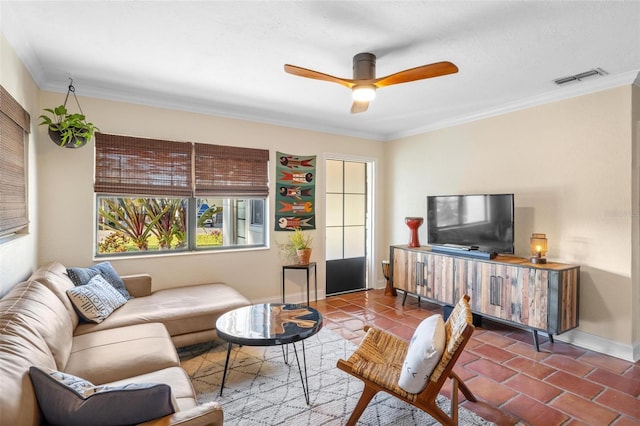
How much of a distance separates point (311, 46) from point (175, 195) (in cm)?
230

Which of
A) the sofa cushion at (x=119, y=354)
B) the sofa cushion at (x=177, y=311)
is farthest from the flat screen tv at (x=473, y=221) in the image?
the sofa cushion at (x=119, y=354)

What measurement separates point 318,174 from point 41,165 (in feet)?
10.2

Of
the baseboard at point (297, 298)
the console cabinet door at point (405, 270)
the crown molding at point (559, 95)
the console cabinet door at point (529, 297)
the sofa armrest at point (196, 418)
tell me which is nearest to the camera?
the sofa armrest at point (196, 418)

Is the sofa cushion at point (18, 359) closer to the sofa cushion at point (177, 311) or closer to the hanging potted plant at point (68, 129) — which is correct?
the sofa cushion at point (177, 311)

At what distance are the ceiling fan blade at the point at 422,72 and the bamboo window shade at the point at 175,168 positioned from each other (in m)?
2.31

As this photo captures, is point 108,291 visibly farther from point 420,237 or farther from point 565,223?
point 565,223

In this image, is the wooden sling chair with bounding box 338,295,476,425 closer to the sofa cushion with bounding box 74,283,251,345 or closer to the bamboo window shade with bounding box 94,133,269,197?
the sofa cushion with bounding box 74,283,251,345

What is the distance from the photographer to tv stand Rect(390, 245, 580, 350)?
301cm

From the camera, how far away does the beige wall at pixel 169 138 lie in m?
3.22

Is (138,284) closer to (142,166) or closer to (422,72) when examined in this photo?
(142,166)

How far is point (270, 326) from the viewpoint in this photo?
233 centimetres

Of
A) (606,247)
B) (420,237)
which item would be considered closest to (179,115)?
(420,237)

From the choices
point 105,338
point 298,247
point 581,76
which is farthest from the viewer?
point 298,247

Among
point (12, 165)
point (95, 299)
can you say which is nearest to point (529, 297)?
point (95, 299)
